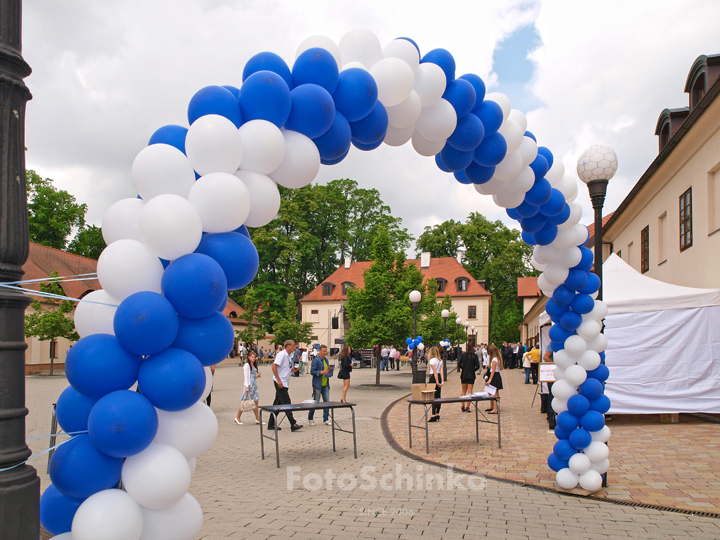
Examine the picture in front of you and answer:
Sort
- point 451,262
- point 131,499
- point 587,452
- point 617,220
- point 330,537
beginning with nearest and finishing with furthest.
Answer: point 131,499, point 330,537, point 587,452, point 617,220, point 451,262

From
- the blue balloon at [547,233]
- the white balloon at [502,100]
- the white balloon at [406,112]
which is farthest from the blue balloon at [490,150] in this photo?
the blue balloon at [547,233]

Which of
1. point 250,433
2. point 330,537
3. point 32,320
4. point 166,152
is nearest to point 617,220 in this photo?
point 250,433

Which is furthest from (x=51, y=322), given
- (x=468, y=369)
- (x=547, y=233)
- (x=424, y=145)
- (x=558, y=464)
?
(x=424, y=145)

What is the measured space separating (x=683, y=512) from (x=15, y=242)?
6.46 meters

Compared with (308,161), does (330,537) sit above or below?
below

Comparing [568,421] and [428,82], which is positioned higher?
[428,82]

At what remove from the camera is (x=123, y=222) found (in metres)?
2.79

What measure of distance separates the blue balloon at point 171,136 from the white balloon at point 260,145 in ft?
1.06

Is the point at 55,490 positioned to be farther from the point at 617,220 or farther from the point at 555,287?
the point at 617,220

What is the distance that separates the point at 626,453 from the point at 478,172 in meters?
6.03

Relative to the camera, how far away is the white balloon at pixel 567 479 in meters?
6.23

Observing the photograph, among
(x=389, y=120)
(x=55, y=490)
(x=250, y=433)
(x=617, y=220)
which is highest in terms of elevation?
(x=617, y=220)

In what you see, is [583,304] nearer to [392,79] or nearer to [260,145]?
[392,79]

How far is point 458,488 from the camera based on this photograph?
21.6 feet
